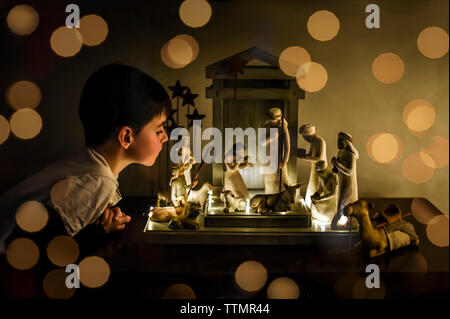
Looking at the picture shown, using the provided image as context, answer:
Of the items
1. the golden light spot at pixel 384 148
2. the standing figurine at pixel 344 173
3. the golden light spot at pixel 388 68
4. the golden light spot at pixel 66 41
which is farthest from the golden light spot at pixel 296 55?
the golden light spot at pixel 66 41

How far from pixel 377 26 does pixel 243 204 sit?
0.78m

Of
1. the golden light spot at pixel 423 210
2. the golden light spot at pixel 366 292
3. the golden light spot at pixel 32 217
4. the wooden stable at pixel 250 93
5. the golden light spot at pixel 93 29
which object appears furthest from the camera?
the golden light spot at pixel 93 29

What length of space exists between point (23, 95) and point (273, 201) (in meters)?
0.97

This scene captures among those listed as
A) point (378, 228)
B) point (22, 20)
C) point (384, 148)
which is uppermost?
point (22, 20)

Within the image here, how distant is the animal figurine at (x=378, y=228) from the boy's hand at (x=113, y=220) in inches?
24.5

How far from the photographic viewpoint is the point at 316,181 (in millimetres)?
1515

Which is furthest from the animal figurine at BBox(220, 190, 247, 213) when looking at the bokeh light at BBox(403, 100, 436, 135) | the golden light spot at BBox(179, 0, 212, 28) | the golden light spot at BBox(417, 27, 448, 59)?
the golden light spot at BBox(417, 27, 448, 59)

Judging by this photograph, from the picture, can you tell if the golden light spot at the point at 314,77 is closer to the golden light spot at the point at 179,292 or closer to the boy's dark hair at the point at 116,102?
the boy's dark hair at the point at 116,102

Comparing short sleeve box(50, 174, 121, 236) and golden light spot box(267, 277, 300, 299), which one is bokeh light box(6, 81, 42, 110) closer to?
short sleeve box(50, 174, 121, 236)

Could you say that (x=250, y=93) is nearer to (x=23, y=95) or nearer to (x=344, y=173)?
(x=344, y=173)

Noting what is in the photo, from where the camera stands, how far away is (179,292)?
4.06 feet

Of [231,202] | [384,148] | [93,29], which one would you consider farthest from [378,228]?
[93,29]

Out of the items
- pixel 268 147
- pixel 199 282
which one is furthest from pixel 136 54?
pixel 199 282

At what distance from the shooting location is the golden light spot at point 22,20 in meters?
1.76
